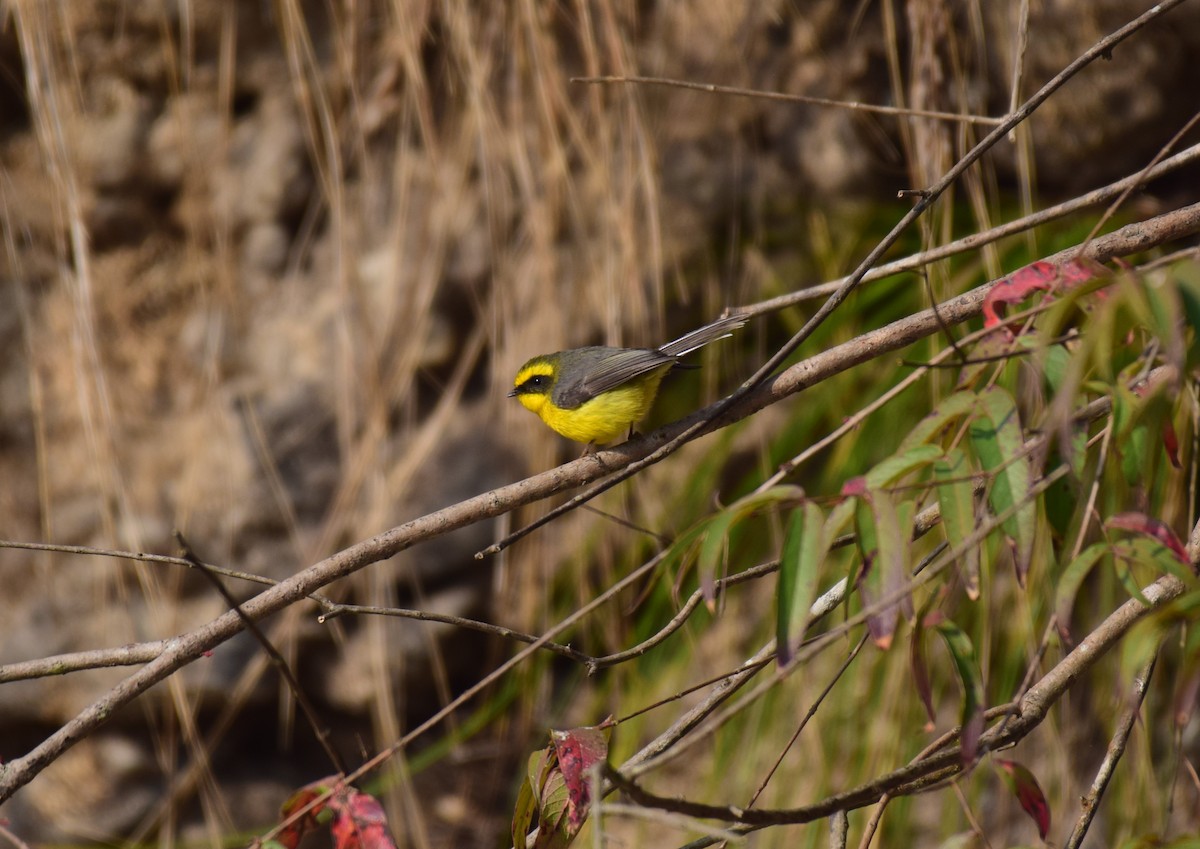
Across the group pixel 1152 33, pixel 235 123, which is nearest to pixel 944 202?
pixel 1152 33

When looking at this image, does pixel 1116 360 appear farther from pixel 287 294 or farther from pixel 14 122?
pixel 14 122

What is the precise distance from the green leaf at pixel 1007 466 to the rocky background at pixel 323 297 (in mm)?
1861

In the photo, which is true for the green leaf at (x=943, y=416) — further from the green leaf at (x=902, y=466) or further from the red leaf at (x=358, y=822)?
the red leaf at (x=358, y=822)

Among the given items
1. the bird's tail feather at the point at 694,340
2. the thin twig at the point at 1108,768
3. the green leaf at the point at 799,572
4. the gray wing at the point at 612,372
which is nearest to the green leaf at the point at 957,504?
the green leaf at the point at 799,572

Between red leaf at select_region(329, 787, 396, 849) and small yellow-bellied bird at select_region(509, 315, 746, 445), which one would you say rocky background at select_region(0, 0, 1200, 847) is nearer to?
small yellow-bellied bird at select_region(509, 315, 746, 445)

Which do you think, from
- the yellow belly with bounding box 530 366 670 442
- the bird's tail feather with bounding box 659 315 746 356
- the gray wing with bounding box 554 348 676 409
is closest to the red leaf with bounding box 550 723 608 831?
the bird's tail feather with bounding box 659 315 746 356

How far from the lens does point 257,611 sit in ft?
4.68

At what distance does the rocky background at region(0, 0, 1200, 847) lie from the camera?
3.10 meters

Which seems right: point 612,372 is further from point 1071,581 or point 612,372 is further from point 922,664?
point 1071,581

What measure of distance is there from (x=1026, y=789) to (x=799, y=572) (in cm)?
41

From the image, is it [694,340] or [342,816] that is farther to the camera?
[694,340]

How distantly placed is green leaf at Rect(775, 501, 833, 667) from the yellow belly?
1.58m

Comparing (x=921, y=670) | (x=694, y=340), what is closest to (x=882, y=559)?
(x=921, y=670)

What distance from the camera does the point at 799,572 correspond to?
3.22 ft
